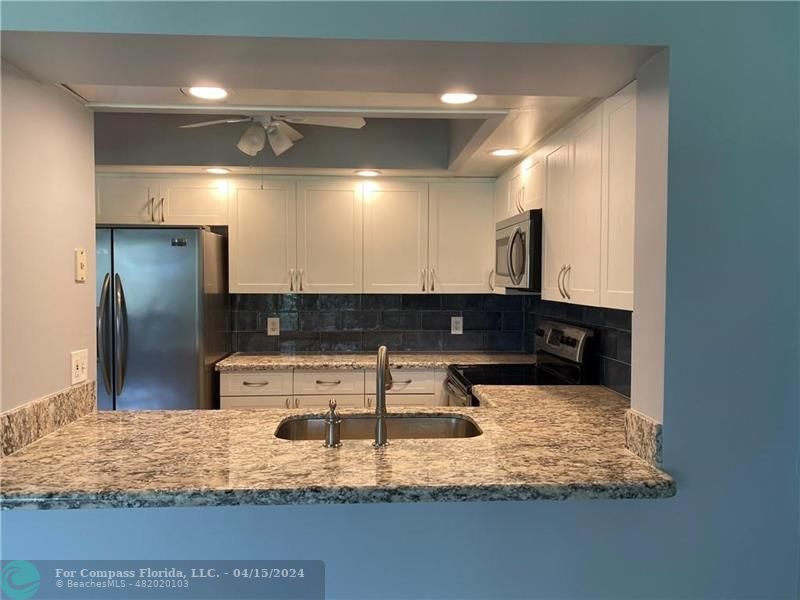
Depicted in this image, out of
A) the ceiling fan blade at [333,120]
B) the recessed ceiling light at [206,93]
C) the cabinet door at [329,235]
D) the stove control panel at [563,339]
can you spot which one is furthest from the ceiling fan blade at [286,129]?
the stove control panel at [563,339]

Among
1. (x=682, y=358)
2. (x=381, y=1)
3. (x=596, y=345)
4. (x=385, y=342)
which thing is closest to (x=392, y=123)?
(x=385, y=342)

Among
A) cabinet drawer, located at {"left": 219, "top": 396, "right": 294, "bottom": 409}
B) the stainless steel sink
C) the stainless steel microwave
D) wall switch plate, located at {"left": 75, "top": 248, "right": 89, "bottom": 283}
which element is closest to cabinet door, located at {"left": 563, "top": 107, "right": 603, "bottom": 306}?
the stainless steel microwave

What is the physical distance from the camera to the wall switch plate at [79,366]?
1630 mm

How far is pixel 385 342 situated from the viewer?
3730 millimetres

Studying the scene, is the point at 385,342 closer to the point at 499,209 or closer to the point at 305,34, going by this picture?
the point at 499,209

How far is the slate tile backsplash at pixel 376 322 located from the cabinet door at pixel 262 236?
316 millimetres

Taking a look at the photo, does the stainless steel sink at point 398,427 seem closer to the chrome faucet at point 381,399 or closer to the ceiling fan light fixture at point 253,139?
the chrome faucet at point 381,399

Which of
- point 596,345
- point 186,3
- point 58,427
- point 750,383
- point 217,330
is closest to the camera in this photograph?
point 186,3

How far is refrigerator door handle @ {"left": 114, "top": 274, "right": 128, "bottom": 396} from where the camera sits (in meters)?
2.88

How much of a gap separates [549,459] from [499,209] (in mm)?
2230

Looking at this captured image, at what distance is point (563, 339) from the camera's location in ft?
8.84

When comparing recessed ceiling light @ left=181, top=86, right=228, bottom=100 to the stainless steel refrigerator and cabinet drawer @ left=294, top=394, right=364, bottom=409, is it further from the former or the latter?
cabinet drawer @ left=294, top=394, right=364, bottom=409

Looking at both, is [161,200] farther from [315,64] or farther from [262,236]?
[315,64]

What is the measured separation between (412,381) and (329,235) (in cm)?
110
